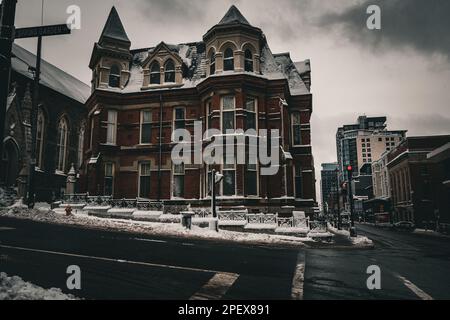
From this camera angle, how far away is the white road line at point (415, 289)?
7.02 metres

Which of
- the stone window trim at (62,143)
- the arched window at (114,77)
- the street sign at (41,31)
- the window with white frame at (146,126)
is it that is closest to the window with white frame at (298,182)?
the window with white frame at (146,126)

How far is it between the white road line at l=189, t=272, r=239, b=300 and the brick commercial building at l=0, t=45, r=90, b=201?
21.5m

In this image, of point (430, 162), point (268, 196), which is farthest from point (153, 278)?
point (430, 162)

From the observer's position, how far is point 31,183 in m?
20.1

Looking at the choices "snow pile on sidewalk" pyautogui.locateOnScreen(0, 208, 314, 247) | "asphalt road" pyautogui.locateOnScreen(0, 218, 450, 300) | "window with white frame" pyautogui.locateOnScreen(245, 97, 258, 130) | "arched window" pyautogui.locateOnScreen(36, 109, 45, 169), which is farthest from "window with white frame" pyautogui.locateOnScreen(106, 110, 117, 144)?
"arched window" pyautogui.locateOnScreen(36, 109, 45, 169)

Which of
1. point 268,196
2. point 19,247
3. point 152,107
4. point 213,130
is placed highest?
point 152,107

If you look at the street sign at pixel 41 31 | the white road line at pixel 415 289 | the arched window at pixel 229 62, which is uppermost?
the arched window at pixel 229 62

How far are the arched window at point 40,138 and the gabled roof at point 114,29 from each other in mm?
14254

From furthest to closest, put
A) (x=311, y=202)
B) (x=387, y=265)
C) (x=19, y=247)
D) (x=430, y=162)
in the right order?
(x=430, y=162) → (x=311, y=202) → (x=387, y=265) → (x=19, y=247)

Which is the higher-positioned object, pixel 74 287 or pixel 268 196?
pixel 268 196

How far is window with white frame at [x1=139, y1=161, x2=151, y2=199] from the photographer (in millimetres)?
25172

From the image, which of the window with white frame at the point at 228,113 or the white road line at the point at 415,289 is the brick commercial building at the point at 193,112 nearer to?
the window with white frame at the point at 228,113

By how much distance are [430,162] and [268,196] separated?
39253 mm
